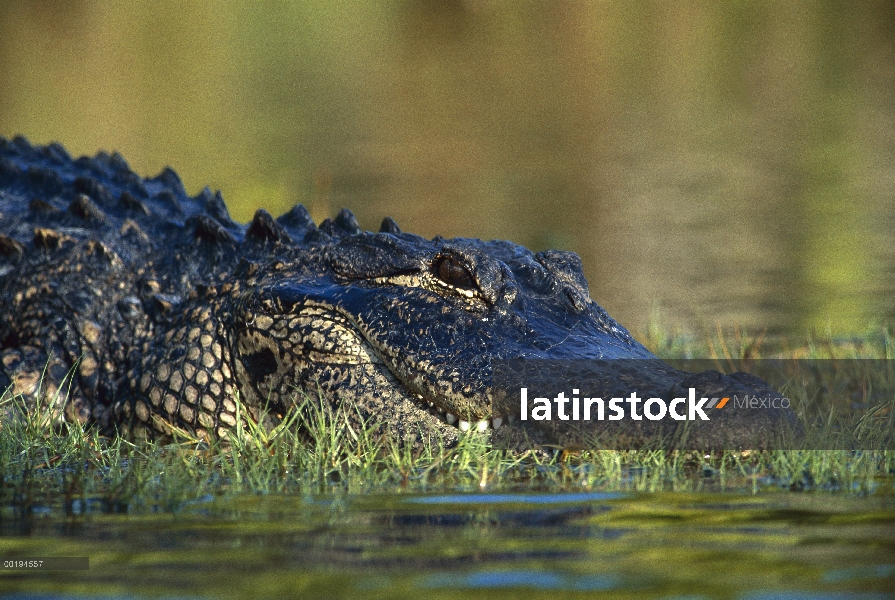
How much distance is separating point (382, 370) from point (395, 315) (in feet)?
0.70

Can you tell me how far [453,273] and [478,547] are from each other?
1.91 metres

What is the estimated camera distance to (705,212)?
1169 centimetres

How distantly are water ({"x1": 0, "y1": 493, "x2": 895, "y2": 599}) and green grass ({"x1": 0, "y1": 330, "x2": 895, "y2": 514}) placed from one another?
16 centimetres

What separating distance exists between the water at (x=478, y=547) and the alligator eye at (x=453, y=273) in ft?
4.12

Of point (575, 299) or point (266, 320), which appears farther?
point (266, 320)

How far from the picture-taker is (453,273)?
433 cm

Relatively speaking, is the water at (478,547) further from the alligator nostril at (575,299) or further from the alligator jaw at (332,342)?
the alligator nostril at (575,299)

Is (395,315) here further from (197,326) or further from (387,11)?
(387,11)

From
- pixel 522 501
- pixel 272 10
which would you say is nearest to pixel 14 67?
pixel 272 10

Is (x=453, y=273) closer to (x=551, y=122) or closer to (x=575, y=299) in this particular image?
(x=575, y=299)

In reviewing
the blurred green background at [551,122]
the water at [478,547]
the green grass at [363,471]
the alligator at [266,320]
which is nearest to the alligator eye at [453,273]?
the alligator at [266,320]

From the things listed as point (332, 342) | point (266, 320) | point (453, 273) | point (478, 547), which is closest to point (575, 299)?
point (453, 273)

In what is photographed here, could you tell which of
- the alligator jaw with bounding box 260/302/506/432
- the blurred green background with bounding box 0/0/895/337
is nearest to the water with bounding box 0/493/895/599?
the alligator jaw with bounding box 260/302/506/432

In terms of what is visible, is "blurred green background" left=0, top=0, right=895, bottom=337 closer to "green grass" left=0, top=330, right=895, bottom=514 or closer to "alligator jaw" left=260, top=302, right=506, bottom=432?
"alligator jaw" left=260, top=302, right=506, bottom=432
